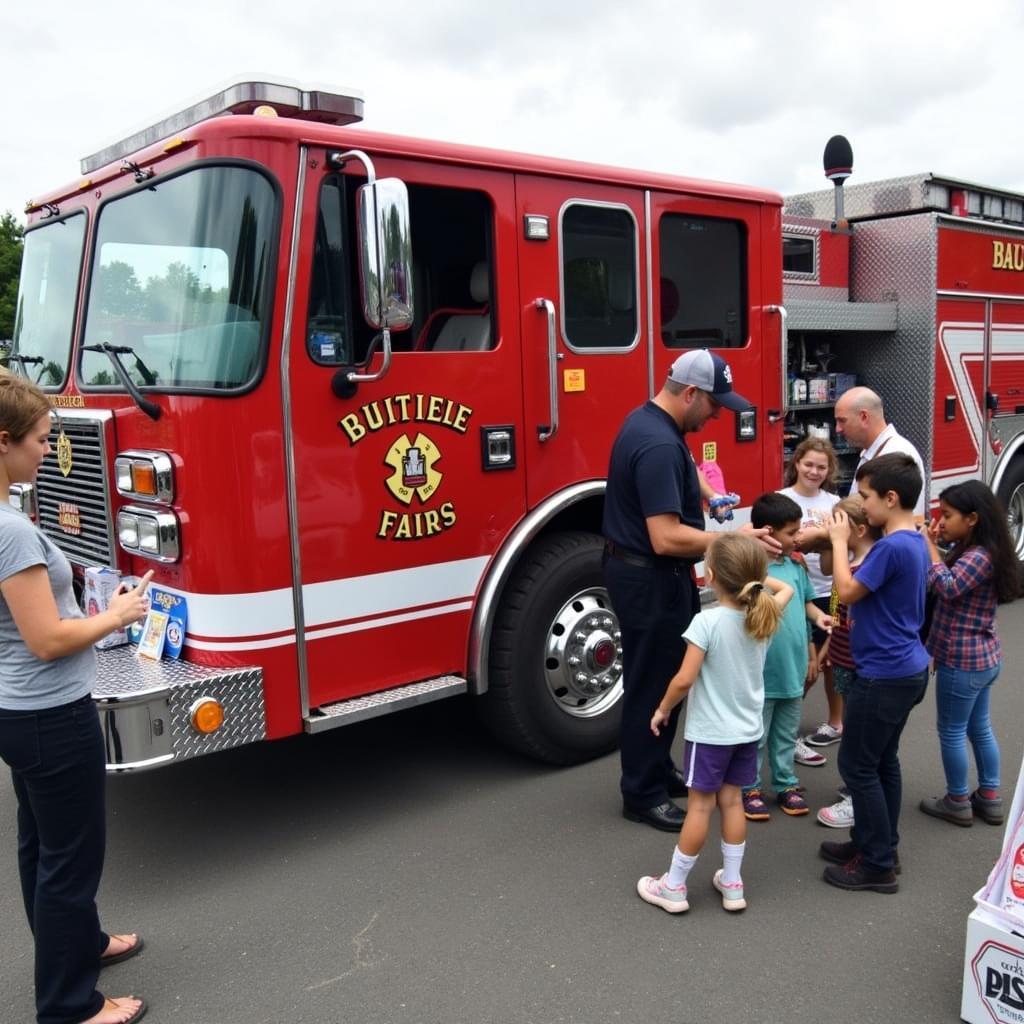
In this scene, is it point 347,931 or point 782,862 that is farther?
point 782,862

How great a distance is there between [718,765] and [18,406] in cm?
227

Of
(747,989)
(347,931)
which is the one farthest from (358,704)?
(747,989)

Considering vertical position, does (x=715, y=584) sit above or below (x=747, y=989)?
above

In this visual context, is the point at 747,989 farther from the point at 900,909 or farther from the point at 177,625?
the point at 177,625

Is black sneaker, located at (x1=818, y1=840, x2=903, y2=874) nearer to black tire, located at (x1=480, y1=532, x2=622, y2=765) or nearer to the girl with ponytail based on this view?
the girl with ponytail

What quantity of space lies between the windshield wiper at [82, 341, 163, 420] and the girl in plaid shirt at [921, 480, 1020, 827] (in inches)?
108

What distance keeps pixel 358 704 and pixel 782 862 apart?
Answer: 5.38 feet

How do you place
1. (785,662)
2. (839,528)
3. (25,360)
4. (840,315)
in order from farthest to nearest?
(840,315) → (25,360) → (785,662) → (839,528)

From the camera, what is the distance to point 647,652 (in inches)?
147

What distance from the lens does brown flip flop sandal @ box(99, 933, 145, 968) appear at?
3.04 metres

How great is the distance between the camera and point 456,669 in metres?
4.01

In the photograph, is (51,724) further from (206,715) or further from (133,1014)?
(133,1014)

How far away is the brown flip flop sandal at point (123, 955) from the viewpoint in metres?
3.04

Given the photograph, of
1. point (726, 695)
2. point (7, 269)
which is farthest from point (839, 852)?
point (7, 269)
